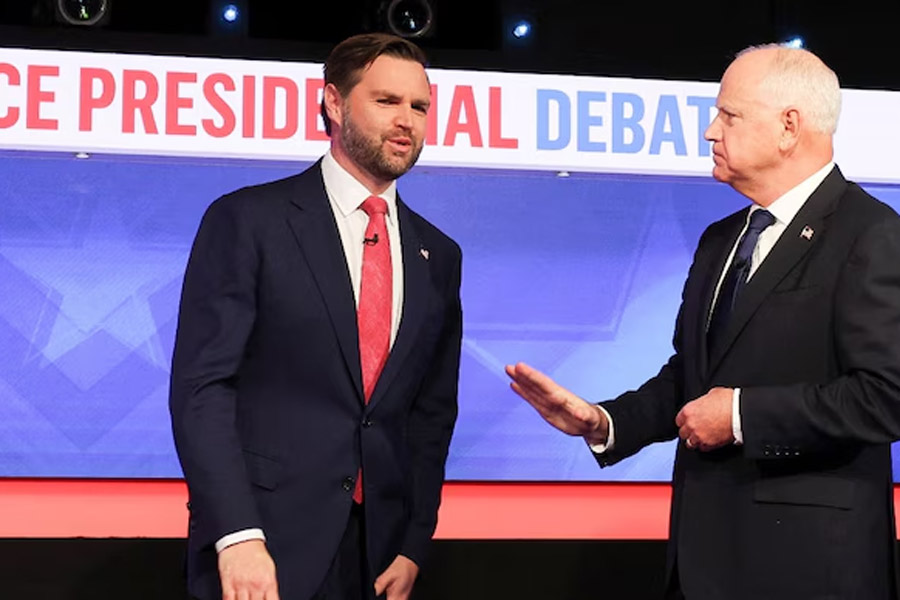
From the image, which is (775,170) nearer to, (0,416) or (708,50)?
(708,50)

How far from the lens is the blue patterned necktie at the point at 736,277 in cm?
245

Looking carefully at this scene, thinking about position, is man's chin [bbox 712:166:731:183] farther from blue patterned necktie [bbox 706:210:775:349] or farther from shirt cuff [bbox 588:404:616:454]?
shirt cuff [bbox 588:404:616:454]

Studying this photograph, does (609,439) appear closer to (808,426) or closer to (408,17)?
(808,426)

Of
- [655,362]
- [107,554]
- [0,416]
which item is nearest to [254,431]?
[107,554]

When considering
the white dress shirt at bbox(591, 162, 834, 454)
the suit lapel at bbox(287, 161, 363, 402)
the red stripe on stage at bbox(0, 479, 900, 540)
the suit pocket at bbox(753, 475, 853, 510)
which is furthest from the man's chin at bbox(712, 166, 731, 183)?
the red stripe on stage at bbox(0, 479, 900, 540)

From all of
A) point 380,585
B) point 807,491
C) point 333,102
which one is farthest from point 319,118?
point 807,491

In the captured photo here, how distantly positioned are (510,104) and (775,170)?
74.5 inches

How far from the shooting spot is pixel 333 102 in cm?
269

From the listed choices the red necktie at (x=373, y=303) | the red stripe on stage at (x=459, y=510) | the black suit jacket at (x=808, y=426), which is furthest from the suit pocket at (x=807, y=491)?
the red stripe on stage at (x=459, y=510)

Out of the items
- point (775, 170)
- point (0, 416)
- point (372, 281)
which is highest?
point (775, 170)

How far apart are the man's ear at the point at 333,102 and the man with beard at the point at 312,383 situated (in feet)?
0.17

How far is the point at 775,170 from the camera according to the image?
2.53 meters

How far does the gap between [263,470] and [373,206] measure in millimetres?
591

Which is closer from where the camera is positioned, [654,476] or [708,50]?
[654,476]
